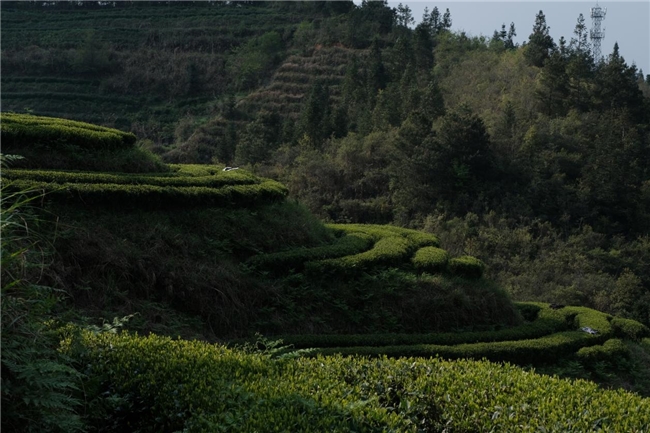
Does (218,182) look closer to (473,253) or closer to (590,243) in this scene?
(473,253)

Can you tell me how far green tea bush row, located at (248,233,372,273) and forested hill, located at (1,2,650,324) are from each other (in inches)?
397

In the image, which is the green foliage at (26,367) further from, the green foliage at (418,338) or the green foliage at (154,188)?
the green foliage at (418,338)

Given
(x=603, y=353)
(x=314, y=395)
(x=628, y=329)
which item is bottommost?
(x=628, y=329)

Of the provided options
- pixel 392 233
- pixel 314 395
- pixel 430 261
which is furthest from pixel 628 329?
pixel 314 395

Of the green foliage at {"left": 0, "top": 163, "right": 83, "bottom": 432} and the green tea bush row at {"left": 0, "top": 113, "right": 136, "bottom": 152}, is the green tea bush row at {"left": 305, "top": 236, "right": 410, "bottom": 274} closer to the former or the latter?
the green tea bush row at {"left": 0, "top": 113, "right": 136, "bottom": 152}

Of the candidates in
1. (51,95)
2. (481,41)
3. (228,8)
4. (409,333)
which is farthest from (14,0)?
(409,333)

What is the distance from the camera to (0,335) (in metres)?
4.70

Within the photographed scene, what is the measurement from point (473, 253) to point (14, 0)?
47.8 meters

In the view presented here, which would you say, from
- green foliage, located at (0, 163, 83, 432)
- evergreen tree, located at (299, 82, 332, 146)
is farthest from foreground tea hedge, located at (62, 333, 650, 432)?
evergreen tree, located at (299, 82, 332, 146)

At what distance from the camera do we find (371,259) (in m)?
14.2

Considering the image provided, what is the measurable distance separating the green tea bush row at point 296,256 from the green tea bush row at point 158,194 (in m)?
1.41

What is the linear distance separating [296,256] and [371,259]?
1546mm

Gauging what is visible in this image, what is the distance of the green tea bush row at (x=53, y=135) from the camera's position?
12859 mm

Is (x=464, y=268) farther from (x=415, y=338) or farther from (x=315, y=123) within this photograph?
(x=315, y=123)
